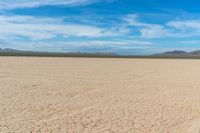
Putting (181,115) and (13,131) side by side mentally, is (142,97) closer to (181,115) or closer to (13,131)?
(181,115)

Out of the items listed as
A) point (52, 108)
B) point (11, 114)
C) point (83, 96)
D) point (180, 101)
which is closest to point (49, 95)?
point (83, 96)

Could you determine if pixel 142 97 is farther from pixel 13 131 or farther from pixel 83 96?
pixel 13 131

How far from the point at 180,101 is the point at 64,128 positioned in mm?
5223

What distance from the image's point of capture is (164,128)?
24.2 ft

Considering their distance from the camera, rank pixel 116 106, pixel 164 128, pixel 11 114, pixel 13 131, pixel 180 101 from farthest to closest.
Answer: pixel 180 101 < pixel 116 106 < pixel 11 114 < pixel 164 128 < pixel 13 131

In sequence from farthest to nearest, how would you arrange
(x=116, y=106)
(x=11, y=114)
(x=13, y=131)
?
(x=116, y=106), (x=11, y=114), (x=13, y=131)

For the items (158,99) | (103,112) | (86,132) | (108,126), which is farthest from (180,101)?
(86,132)

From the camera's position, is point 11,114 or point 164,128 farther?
point 11,114

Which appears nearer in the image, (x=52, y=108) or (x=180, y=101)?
(x=52, y=108)

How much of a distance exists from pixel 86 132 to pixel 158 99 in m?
4.98

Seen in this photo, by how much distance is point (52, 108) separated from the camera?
9.30 metres

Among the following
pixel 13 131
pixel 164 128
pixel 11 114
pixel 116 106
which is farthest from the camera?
pixel 116 106

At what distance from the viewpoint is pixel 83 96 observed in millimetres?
11570

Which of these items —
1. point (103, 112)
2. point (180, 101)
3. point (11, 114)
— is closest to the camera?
point (11, 114)
